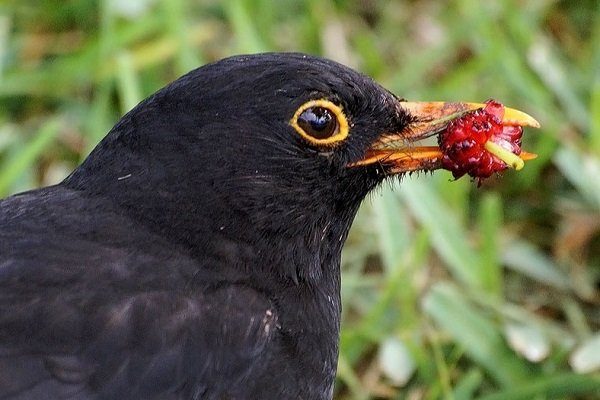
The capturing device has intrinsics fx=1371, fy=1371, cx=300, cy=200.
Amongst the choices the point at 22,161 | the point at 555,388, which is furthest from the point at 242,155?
the point at 22,161

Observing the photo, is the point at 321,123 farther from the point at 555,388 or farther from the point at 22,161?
the point at 22,161

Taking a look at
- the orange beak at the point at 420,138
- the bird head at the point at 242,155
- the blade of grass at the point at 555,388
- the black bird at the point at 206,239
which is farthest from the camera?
the blade of grass at the point at 555,388

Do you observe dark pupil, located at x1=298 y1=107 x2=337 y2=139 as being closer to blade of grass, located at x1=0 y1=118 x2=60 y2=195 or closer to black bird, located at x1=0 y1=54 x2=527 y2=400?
black bird, located at x1=0 y1=54 x2=527 y2=400

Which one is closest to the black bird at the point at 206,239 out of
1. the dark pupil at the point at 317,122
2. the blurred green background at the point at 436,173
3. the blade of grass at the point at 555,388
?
the dark pupil at the point at 317,122

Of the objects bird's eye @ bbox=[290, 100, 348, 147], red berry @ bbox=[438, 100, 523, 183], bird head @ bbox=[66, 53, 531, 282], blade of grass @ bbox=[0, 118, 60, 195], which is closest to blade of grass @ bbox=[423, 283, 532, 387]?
red berry @ bbox=[438, 100, 523, 183]

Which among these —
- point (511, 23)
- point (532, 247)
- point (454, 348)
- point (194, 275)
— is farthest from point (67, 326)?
point (511, 23)

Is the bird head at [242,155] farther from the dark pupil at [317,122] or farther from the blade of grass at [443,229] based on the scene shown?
the blade of grass at [443,229]
